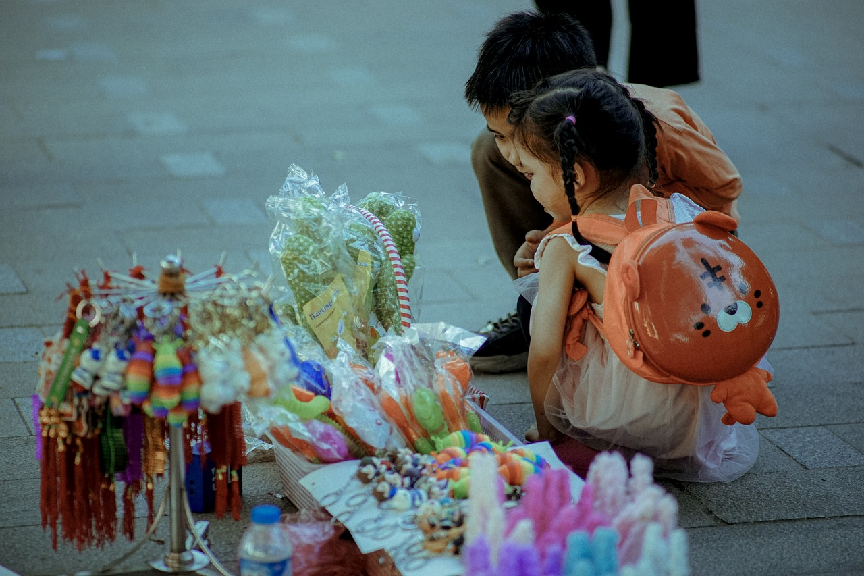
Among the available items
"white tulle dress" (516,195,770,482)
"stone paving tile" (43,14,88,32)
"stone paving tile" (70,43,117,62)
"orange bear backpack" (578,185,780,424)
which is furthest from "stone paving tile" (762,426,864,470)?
"stone paving tile" (43,14,88,32)

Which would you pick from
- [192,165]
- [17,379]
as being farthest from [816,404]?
[192,165]

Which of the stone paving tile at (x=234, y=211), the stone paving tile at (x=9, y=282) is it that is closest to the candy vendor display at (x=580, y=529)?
the stone paving tile at (x=9, y=282)

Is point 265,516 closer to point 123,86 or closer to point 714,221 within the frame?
point 714,221

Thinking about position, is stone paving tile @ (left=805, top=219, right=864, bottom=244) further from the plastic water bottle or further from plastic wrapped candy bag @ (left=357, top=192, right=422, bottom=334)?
the plastic water bottle

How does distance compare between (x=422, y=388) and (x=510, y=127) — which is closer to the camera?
(x=422, y=388)

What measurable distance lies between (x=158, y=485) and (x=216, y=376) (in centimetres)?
80

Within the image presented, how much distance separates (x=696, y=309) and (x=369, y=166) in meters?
3.01

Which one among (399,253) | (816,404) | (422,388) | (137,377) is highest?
(137,377)

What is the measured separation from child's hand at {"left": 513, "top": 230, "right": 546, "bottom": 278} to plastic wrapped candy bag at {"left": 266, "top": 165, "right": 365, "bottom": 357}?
0.47 metres

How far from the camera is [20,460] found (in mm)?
2572

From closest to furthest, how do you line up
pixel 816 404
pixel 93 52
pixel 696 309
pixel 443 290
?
pixel 696 309 < pixel 816 404 < pixel 443 290 < pixel 93 52

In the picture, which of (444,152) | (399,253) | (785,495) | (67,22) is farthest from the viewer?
(67,22)

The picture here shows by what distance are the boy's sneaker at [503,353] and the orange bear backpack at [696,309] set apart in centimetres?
90

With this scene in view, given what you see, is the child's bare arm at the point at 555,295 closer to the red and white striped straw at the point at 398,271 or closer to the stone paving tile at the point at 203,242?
the red and white striped straw at the point at 398,271
